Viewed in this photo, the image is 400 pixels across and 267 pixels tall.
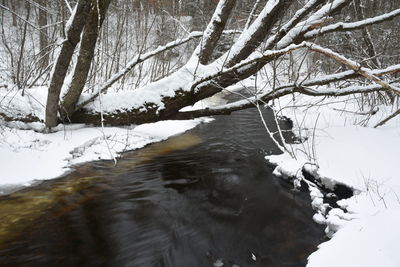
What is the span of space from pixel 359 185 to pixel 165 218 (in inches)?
113

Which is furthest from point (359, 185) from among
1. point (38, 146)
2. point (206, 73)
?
point (38, 146)

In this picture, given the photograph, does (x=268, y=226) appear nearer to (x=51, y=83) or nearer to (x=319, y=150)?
(x=319, y=150)

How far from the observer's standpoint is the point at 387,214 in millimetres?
3145

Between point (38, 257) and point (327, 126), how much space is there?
6.84m

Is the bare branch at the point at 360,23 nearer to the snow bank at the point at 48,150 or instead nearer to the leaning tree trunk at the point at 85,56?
the leaning tree trunk at the point at 85,56

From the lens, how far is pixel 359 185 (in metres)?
4.13

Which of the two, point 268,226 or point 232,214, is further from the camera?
point 232,214

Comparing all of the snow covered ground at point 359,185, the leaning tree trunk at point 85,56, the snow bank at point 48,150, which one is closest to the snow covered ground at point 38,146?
the snow bank at point 48,150

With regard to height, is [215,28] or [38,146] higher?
[215,28]

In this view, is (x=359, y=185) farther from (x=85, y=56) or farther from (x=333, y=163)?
(x=85, y=56)

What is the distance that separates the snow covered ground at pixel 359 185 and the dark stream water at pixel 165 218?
42 centimetres

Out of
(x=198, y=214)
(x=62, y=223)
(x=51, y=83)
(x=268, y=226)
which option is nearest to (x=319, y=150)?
(x=268, y=226)

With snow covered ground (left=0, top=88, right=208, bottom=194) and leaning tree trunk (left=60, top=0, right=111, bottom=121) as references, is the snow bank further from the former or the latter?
leaning tree trunk (left=60, top=0, right=111, bottom=121)

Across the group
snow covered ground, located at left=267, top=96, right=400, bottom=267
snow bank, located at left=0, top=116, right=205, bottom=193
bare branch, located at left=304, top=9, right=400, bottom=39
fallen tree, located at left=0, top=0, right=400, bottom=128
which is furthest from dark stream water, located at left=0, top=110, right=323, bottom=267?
bare branch, located at left=304, top=9, right=400, bottom=39
